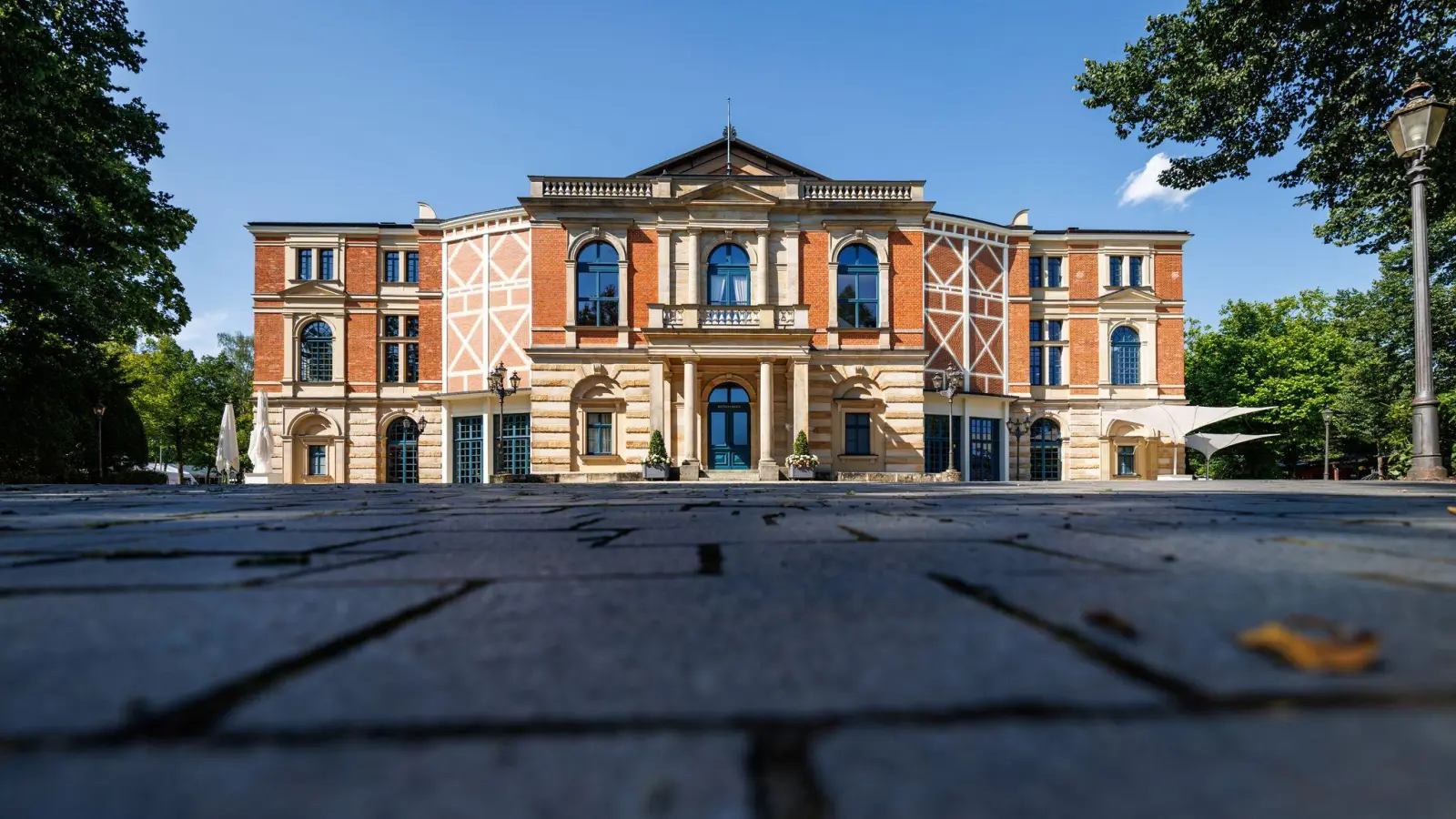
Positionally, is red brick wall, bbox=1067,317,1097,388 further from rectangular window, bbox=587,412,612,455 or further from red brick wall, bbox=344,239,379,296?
red brick wall, bbox=344,239,379,296

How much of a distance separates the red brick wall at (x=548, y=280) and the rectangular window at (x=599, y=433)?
268cm

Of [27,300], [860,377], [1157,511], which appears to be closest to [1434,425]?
[1157,511]

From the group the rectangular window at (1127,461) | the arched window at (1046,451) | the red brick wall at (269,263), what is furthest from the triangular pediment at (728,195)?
the rectangular window at (1127,461)

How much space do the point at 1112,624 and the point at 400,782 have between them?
1.09 metres

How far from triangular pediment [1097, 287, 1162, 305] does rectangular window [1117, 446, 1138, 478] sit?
235 inches

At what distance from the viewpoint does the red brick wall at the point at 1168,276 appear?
27.8 meters

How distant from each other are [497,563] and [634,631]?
3.67ft

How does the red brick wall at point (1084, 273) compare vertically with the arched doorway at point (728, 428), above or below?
above

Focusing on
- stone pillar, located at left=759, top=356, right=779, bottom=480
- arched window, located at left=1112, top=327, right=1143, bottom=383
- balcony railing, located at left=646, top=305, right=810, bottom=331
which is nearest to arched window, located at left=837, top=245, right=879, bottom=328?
balcony railing, located at left=646, top=305, right=810, bottom=331

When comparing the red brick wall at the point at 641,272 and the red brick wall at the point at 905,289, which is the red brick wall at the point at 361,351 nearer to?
the red brick wall at the point at 641,272

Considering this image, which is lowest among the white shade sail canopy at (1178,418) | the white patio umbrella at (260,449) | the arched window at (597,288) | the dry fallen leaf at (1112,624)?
the white patio umbrella at (260,449)

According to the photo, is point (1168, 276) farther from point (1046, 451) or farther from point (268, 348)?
point (268, 348)

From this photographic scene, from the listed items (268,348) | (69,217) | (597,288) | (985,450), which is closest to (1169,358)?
(985,450)

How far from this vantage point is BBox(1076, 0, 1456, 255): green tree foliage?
29.2 ft
